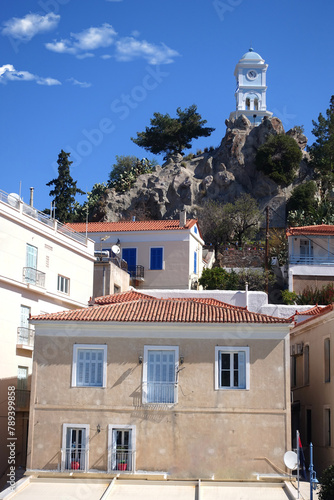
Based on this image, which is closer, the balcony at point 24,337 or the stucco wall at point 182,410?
the stucco wall at point 182,410

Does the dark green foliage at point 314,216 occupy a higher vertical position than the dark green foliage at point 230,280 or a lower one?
higher

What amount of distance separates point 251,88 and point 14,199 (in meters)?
71.1

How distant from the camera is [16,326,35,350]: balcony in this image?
1324 inches

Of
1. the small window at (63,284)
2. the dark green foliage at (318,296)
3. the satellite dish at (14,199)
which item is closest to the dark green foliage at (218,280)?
the dark green foliage at (318,296)

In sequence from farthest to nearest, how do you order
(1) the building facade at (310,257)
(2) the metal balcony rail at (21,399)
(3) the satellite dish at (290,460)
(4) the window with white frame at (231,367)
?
(1) the building facade at (310,257)
(2) the metal balcony rail at (21,399)
(4) the window with white frame at (231,367)
(3) the satellite dish at (290,460)

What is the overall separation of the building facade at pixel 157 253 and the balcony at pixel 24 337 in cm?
1886

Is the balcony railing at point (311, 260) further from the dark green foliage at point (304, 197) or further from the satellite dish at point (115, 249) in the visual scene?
the dark green foliage at point (304, 197)

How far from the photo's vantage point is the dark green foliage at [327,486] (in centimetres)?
2209

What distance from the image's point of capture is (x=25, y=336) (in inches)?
1340

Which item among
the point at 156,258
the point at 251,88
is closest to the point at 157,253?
the point at 156,258

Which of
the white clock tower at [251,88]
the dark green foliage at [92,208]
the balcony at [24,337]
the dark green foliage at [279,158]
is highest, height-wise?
the white clock tower at [251,88]

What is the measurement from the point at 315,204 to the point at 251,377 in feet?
156

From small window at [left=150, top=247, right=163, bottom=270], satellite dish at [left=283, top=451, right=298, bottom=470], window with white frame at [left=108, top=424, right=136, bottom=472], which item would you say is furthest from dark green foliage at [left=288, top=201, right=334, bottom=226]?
window with white frame at [left=108, top=424, right=136, bottom=472]

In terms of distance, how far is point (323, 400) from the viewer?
2839 centimetres
